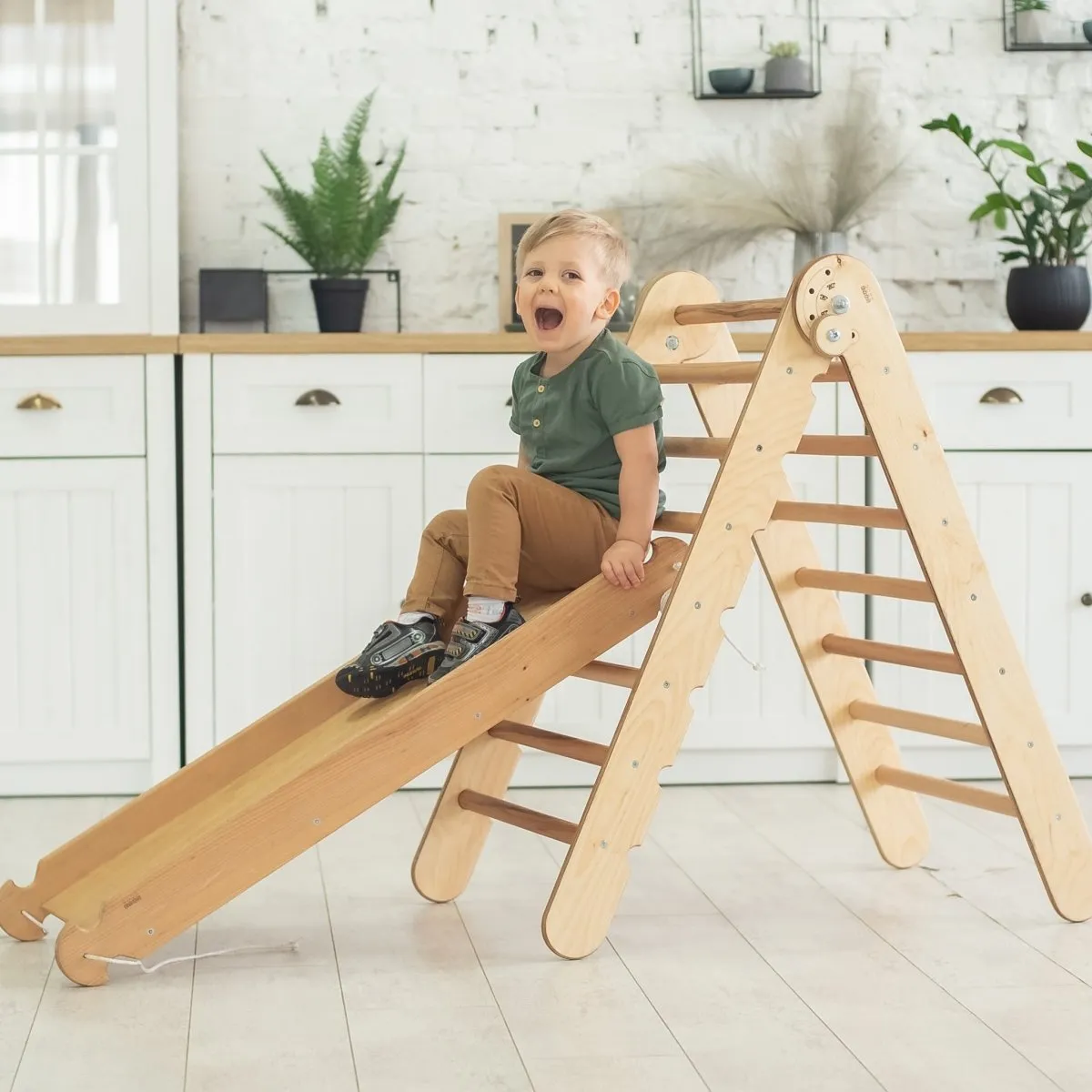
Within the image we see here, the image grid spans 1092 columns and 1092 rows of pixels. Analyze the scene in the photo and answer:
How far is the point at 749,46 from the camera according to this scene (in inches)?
142

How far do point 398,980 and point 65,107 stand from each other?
6.93ft

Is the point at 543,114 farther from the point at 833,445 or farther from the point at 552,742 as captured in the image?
the point at 552,742

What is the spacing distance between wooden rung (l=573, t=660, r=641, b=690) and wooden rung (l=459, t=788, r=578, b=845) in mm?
207

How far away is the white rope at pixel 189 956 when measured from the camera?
1.98 meters

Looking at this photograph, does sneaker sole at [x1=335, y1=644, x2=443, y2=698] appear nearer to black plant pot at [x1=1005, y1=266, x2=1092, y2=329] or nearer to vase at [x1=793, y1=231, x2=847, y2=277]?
vase at [x1=793, y1=231, x2=847, y2=277]

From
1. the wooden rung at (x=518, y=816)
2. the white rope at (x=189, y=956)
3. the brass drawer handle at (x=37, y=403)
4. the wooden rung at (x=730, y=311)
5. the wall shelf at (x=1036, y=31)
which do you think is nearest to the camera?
the white rope at (x=189, y=956)

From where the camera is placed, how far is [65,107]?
327 cm

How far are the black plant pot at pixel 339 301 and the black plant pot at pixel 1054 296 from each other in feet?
4.75

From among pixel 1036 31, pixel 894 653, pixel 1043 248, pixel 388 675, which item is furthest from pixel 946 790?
pixel 1036 31

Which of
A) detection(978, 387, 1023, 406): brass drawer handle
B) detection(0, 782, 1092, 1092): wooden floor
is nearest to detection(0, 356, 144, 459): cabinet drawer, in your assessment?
detection(0, 782, 1092, 1092): wooden floor

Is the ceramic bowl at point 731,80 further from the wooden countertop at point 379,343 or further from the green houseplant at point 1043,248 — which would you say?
the wooden countertop at point 379,343

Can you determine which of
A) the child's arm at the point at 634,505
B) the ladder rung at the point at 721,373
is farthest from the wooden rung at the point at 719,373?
the child's arm at the point at 634,505

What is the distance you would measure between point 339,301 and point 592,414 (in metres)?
1.28

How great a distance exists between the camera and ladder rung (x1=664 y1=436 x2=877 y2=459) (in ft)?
7.34
